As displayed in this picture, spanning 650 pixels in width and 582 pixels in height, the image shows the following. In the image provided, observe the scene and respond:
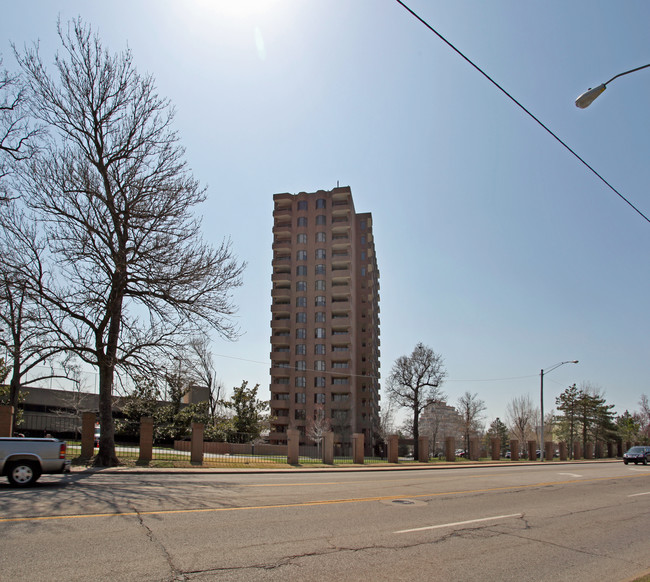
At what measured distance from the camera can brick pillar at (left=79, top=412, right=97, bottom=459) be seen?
20.4 meters

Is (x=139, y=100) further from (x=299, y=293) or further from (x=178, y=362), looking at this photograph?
(x=299, y=293)

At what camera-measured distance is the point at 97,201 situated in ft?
67.8

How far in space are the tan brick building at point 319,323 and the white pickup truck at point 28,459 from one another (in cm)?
5324

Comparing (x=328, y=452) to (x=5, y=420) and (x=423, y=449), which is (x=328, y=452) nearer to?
(x=423, y=449)

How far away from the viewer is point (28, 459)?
11.2 meters

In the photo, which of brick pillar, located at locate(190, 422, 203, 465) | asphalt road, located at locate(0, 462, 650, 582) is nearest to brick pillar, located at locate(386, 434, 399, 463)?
brick pillar, located at locate(190, 422, 203, 465)

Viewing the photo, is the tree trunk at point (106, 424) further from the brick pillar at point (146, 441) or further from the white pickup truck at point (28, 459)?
the white pickup truck at point (28, 459)

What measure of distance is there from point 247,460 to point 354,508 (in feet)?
52.8

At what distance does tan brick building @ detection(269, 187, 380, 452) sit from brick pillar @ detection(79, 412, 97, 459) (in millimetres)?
44514

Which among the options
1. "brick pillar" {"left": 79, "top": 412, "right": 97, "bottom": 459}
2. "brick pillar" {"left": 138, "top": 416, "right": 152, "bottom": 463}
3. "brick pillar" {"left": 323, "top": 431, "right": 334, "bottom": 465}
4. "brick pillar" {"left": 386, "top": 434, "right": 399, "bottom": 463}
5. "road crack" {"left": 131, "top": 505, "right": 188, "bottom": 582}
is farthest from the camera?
"brick pillar" {"left": 386, "top": 434, "right": 399, "bottom": 463}

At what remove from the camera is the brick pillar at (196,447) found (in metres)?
21.4

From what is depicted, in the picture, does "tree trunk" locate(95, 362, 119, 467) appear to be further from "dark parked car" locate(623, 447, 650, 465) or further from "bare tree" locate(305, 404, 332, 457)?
"bare tree" locate(305, 404, 332, 457)

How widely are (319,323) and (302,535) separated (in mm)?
63949

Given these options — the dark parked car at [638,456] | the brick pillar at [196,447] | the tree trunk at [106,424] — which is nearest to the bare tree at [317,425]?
the dark parked car at [638,456]
